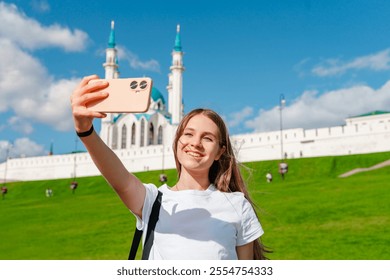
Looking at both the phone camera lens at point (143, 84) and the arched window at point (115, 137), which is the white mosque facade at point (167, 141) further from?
the phone camera lens at point (143, 84)

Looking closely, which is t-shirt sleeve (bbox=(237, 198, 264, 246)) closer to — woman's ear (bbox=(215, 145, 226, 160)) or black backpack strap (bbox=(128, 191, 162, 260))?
woman's ear (bbox=(215, 145, 226, 160))

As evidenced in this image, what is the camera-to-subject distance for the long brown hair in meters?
2.51

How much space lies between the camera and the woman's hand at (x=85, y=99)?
1909mm

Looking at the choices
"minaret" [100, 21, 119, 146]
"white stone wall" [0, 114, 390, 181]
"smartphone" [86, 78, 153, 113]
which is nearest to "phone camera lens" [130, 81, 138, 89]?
"smartphone" [86, 78, 153, 113]

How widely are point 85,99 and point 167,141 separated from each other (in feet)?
211

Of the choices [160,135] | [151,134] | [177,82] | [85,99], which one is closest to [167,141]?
[160,135]

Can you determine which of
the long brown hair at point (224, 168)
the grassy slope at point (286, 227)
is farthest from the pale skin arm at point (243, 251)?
the grassy slope at point (286, 227)

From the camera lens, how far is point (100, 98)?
1906 mm

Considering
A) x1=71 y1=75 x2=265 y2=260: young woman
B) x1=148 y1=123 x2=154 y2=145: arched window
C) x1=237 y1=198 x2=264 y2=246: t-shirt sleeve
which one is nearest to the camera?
x1=71 y1=75 x2=265 y2=260: young woman

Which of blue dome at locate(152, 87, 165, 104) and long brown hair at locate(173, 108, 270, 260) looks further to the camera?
blue dome at locate(152, 87, 165, 104)

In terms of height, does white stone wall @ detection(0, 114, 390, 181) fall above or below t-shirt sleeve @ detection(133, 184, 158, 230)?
above

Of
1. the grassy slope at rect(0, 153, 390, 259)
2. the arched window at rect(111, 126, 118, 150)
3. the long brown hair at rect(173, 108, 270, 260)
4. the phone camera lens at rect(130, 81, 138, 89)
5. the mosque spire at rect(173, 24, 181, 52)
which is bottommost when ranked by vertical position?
the grassy slope at rect(0, 153, 390, 259)

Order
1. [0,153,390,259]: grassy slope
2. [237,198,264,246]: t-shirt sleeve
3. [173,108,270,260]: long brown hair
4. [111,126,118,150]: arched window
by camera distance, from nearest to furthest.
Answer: [237,198,264,246]: t-shirt sleeve, [173,108,270,260]: long brown hair, [0,153,390,259]: grassy slope, [111,126,118,150]: arched window
